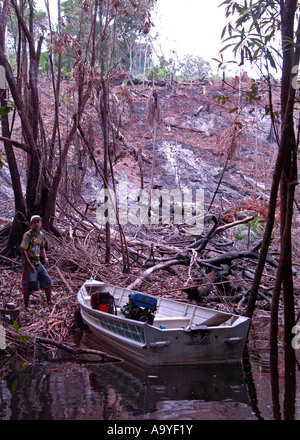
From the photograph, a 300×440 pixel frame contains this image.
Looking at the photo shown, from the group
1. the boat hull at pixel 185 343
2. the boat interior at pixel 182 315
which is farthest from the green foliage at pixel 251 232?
the boat hull at pixel 185 343

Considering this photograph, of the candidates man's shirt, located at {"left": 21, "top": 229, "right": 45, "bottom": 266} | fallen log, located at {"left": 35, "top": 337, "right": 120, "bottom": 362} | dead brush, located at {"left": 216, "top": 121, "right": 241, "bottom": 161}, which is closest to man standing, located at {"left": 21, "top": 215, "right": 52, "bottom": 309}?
man's shirt, located at {"left": 21, "top": 229, "right": 45, "bottom": 266}

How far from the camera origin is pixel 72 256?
34.9 feet

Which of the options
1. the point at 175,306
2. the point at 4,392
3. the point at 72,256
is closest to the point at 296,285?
the point at 175,306

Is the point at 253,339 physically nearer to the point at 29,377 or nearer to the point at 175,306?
the point at 175,306

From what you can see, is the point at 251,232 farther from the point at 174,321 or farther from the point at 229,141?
the point at 174,321

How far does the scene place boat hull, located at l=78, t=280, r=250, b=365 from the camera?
20.7 feet

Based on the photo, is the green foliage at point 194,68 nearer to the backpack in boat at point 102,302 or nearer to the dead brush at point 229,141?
the dead brush at point 229,141

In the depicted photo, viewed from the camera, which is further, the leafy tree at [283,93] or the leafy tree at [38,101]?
the leafy tree at [38,101]

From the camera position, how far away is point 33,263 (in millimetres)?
8125

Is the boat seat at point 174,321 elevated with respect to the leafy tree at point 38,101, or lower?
lower

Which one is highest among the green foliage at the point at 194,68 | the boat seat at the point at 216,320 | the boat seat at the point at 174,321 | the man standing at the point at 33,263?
the green foliage at the point at 194,68

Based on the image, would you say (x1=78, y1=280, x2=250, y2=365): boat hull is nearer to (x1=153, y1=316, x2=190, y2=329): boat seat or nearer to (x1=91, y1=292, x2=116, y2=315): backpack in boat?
(x1=153, y1=316, x2=190, y2=329): boat seat

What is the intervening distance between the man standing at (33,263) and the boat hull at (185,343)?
1.96 m

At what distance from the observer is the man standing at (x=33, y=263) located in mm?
7957
